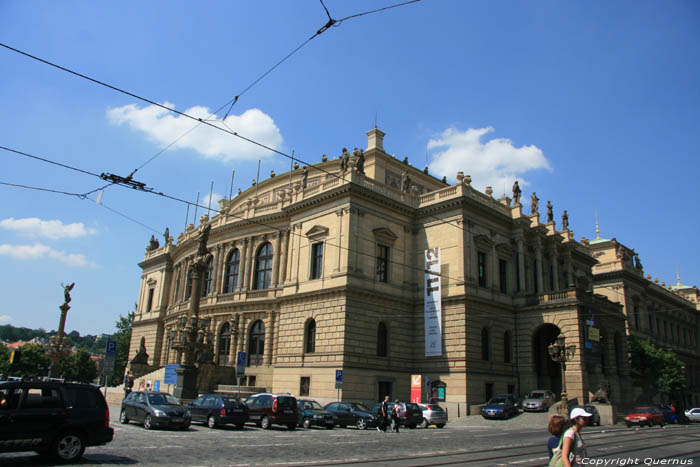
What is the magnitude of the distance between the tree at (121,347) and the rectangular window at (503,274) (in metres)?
58.3

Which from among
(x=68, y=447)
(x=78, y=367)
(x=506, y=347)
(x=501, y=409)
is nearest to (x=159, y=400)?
(x=68, y=447)

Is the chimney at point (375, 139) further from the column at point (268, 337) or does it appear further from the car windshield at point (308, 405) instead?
the car windshield at point (308, 405)

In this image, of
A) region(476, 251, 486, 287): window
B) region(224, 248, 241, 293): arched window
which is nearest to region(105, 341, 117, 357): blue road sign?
region(224, 248, 241, 293): arched window

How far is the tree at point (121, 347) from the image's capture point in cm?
8206

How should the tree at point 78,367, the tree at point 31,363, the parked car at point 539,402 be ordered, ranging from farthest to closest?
1. the tree at point 78,367
2. the tree at point 31,363
3. the parked car at point 539,402

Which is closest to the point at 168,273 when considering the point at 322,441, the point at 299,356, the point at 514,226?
the point at 299,356

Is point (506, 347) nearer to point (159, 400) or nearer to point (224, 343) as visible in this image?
point (224, 343)

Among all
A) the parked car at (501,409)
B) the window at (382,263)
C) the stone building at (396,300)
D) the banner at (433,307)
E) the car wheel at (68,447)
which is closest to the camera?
the car wheel at (68,447)

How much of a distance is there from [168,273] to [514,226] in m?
38.8

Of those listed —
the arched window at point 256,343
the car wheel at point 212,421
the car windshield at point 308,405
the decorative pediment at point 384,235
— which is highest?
the decorative pediment at point 384,235

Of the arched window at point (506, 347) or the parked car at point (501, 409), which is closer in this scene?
the parked car at point (501, 409)

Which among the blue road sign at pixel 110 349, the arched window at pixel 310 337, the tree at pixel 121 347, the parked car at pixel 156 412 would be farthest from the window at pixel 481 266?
the tree at pixel 121 347

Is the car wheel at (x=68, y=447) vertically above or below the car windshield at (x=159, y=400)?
below

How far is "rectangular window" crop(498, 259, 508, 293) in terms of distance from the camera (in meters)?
41.8
